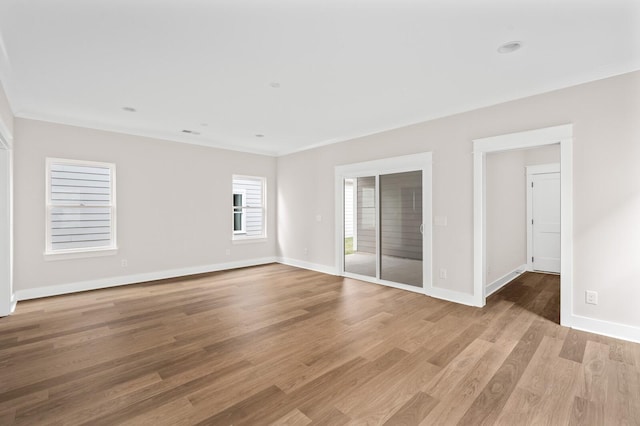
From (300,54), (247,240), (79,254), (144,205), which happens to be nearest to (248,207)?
(247,240)

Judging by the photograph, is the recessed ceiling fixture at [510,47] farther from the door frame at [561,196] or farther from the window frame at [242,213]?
the window frame at [242,213]

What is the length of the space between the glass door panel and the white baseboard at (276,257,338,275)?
1210 millimetres

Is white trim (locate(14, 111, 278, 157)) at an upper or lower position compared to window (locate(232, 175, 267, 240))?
upper

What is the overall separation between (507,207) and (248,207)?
17.4 ft

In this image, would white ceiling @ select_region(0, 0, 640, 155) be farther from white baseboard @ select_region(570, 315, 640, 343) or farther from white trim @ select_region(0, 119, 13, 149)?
white baseboard @ select_region(570, 315, 640, 343)

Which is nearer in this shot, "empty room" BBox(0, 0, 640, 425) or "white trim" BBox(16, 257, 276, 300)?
"empty room" BBox(0, 0, 640, 425)

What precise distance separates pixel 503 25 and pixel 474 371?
2.73 m

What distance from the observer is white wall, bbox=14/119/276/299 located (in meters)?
4.34

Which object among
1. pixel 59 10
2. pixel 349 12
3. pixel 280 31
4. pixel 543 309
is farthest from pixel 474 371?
pixel 59 10

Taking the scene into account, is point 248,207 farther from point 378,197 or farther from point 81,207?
point 378,197

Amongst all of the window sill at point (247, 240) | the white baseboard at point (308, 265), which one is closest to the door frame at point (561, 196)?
the white baseboard at point (308, 265)

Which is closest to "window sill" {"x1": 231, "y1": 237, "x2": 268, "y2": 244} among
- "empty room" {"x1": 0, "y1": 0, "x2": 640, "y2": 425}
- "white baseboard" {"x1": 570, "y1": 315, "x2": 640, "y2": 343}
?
"empty room" {"x1": 0, "y1": 0, "x2": 640, "y2": 425}

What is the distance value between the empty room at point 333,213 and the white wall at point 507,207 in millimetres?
58

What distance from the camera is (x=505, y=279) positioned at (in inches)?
201
